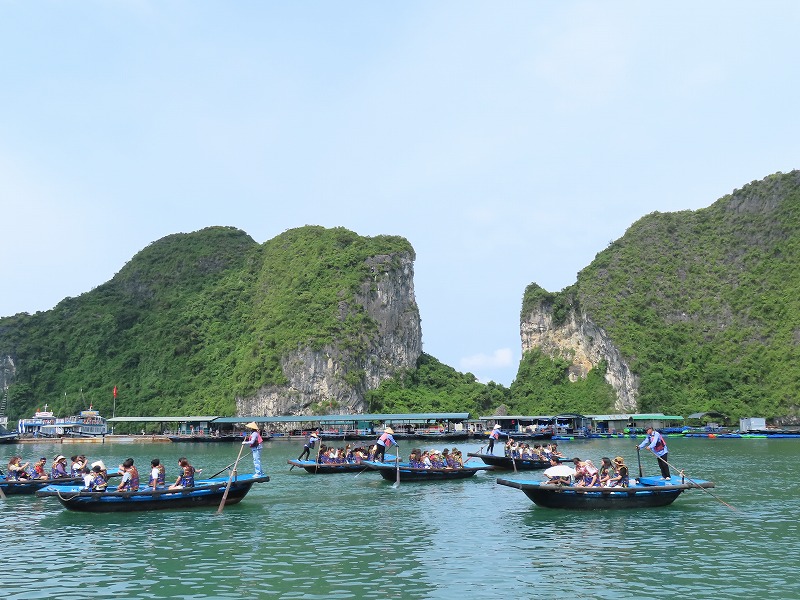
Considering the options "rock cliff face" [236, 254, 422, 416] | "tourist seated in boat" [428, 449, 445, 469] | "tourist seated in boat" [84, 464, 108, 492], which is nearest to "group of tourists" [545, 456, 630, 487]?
"tourist seated in boat" [428, 449, 445, 469]

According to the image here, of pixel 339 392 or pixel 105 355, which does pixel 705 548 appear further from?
pixel 105 355

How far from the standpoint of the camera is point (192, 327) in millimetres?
128500

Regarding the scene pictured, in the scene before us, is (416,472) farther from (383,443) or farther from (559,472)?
(559,472)

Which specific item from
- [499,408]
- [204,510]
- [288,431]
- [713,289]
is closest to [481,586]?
[204,510]

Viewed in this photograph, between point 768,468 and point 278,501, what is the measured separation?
2863 cm

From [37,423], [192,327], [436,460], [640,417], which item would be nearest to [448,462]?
[436,460]

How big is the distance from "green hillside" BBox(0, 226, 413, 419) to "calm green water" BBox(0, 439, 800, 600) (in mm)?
84906

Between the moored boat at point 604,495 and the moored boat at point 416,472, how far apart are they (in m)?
10.4

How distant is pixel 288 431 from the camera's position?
89.1m

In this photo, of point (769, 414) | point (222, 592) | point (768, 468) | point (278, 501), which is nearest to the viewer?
point (222, 592)

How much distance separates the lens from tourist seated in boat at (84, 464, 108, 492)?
2353 cm

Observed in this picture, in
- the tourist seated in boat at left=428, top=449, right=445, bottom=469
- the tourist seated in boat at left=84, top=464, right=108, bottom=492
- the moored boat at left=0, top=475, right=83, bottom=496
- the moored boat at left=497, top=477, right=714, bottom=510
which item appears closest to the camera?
the moored boat at left=497, top=477, right=714, bottom=510

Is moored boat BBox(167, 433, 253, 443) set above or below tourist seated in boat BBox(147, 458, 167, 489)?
above

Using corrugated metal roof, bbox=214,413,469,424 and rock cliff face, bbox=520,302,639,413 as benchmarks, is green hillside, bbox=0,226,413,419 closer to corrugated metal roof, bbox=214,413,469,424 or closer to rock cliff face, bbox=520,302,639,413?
corrugated metal roof, bbox=214,413,469,424
